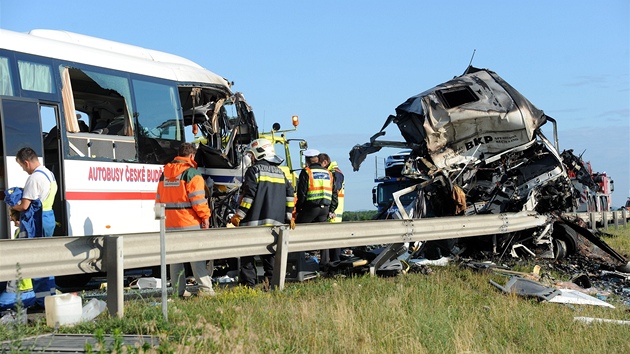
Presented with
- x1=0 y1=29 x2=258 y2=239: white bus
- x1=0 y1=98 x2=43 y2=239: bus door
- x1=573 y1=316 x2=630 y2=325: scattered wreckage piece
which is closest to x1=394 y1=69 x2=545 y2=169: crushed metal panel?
x1=0 y1=29 x2=258 y2=239: white bus

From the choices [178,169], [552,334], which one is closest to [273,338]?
[552,334]

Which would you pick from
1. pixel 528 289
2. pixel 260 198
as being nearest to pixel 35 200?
pixel 260 198

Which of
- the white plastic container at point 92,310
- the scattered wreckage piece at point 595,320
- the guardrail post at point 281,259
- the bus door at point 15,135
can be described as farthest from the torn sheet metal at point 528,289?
the bus door at point 15,135

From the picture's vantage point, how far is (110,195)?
10.0m

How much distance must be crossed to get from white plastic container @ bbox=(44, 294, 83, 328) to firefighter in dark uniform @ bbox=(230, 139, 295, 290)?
9.24ft

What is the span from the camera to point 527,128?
41.8 ft

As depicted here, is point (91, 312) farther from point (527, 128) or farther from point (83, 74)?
point (527, 128)

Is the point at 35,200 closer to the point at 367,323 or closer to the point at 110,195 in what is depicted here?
the point at 110,195


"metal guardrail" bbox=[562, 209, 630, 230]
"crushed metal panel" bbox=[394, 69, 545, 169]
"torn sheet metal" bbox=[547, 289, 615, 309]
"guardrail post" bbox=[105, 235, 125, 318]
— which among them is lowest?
"metal guardrail" bbox=[562, 209, 630, 230]

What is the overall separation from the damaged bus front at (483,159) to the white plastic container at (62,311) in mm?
7176

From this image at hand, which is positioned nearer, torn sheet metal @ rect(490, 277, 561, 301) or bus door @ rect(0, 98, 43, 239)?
torn sheet metal @ rect(490, 277, 561, 301)

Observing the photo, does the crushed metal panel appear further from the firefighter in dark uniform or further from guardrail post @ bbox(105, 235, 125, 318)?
guardrail post @ bbox(105, 235, 125, 318)

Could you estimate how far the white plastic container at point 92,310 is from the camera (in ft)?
20.5

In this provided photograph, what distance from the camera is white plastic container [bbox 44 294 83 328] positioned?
604 centimetres
